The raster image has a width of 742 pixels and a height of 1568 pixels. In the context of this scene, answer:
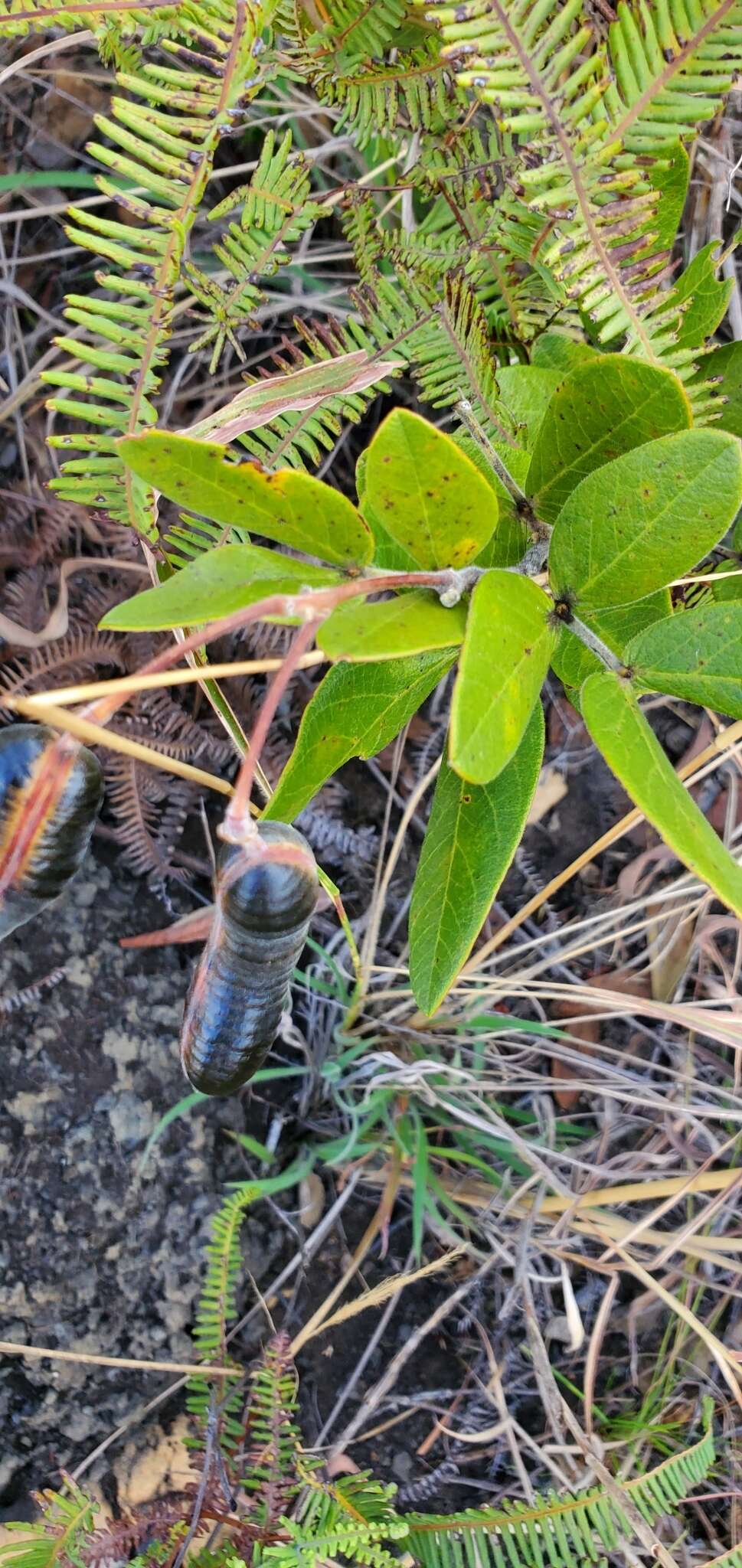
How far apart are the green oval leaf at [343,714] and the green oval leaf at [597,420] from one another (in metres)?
0.30

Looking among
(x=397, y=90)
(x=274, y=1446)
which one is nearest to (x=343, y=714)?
(x=397, y=90)

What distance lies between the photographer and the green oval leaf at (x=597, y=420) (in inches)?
49.9

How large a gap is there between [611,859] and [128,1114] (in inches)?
47.3

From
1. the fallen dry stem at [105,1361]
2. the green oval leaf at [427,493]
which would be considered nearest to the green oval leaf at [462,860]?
the green oval leaf at [427,493]

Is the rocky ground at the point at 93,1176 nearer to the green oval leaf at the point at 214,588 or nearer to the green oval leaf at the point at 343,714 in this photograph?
the green oval leaf at the point at 343,714

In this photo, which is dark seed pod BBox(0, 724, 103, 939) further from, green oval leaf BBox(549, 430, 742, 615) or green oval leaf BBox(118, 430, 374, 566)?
green oval leaf BBox(549, 430, 742, 615)

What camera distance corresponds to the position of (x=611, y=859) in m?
2.51

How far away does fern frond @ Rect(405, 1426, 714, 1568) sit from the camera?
1980 millimetres

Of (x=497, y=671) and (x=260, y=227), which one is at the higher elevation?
(x=260, y=227)

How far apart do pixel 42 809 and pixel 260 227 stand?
1173 millimetres

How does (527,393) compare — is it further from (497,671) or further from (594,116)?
(497,671)

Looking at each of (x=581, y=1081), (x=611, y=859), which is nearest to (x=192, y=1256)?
(x=581, y=1081)

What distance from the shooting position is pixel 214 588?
3.52ft

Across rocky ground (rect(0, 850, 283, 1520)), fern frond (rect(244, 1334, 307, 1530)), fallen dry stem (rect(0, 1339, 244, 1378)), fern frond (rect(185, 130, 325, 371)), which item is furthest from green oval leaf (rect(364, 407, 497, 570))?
fallen dry stem (rect(0, 1339, 244, 1378))
